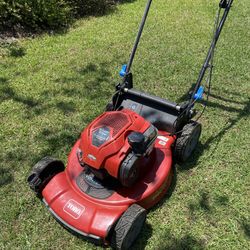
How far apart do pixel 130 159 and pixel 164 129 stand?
0.79 meters

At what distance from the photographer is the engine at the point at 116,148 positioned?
254 cm

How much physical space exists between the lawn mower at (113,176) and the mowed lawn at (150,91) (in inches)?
9.0

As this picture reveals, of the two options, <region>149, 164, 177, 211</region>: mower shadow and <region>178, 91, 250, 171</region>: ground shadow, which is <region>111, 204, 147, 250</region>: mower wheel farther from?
<region>178, 91, 250, 171</region>: ground shadow

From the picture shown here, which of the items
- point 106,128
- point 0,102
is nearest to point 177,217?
point 106,128

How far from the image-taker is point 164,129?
3.28 metres

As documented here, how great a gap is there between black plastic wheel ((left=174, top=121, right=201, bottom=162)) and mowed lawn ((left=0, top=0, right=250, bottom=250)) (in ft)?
0.59

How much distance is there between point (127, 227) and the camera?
8.15 feet

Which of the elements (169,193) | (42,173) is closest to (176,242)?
(169,193)

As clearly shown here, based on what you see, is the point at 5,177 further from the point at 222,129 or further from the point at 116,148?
the point at 222,129

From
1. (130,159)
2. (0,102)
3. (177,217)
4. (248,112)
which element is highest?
(130,159)

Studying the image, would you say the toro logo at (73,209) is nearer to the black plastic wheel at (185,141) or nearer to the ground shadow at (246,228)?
the black plastic wheel at (185,141)

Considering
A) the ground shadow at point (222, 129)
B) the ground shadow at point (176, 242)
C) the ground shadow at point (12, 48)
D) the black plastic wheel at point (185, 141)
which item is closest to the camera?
the ground shadow at point (176, 242)

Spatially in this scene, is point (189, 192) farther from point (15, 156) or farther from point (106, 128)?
point (15, 156)

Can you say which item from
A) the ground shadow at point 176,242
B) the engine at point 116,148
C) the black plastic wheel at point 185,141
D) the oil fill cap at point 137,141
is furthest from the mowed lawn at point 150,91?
the oil fill cap at point 137,141
